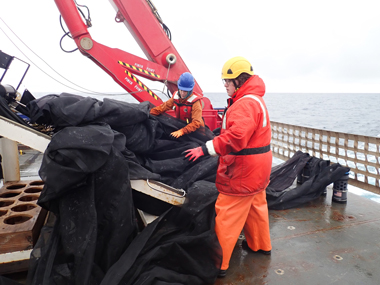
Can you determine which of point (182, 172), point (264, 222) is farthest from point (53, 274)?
point (264, 222)

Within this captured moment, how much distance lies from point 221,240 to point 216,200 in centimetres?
32

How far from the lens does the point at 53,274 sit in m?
1.75

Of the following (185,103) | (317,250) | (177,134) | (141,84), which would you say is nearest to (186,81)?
(185,103)

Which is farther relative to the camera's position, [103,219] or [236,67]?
[236,67]

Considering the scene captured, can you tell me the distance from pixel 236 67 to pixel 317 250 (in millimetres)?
1791

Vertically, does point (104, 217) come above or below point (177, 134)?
below

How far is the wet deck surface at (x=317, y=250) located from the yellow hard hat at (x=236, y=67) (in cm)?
156

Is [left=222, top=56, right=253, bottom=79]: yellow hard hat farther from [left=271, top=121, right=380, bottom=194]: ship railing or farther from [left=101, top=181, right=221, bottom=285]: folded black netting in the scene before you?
[left=271, top=121, right=380, bottom=194]: ship railing

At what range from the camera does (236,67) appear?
6.95 feet

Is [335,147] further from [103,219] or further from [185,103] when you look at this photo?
[103,219]

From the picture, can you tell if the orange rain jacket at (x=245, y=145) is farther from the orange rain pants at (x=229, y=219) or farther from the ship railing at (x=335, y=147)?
the ship railing at (x=335, y=147)

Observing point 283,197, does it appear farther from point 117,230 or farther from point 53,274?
point 53,274

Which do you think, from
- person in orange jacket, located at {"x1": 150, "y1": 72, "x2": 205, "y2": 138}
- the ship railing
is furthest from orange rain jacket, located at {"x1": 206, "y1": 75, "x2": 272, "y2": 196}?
the ship railing

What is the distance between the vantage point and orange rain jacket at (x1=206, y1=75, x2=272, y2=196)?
76.2 inches
